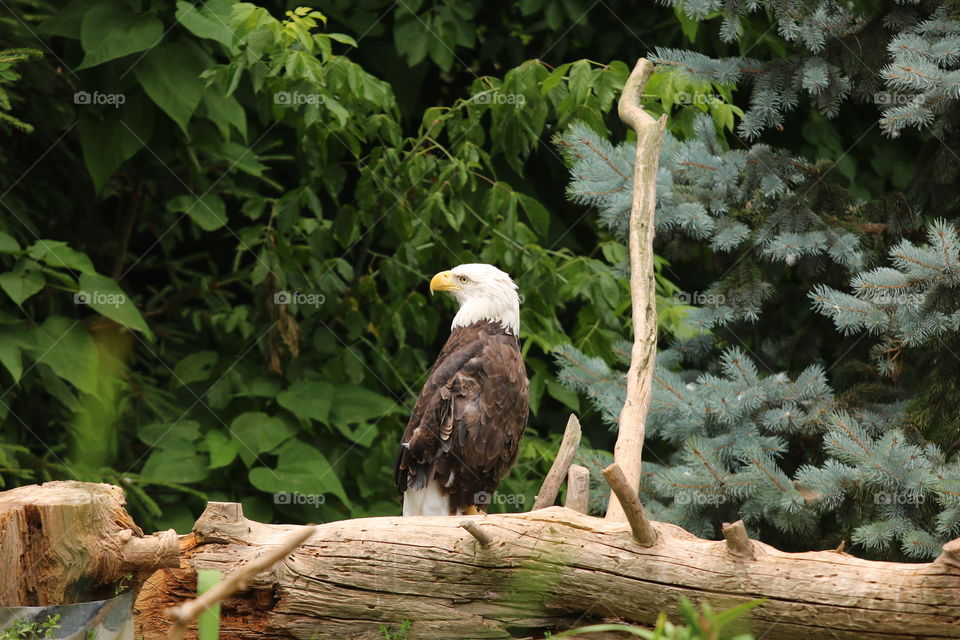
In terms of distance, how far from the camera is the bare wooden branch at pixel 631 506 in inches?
79.6

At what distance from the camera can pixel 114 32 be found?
3.91 m

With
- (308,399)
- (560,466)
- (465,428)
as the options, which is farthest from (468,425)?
(308,399)

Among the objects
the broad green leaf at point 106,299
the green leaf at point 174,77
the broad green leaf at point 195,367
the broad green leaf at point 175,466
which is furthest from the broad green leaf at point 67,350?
the green leaf at point 174,77

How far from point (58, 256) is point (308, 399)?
1.18 meters

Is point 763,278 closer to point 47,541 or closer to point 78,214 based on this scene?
point 47,541

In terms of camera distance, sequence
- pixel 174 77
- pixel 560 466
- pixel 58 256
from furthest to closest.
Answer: pixel 174 77 < pixel 58 256 < pixel 560 466

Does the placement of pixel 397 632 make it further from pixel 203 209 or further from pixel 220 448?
pixel 203 209

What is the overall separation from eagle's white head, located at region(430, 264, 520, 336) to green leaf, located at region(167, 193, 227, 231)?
1.17 metres

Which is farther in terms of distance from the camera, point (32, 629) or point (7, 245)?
point (7, 245)

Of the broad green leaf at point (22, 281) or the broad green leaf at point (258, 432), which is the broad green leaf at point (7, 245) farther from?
the broad green leaf at point (258, 432)

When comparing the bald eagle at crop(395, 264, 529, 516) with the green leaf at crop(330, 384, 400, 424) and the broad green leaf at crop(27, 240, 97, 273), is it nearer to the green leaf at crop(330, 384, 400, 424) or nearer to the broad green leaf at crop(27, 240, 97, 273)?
the green leaf at crop(330, 384, 400, 424)

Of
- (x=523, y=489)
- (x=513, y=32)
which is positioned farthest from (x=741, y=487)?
(x=513, y=32)

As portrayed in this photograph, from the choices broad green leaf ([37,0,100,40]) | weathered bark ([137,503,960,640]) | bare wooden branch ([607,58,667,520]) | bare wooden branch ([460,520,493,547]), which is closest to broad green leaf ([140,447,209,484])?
weathered bark ([137,503,960,640])

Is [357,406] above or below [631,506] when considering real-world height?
above
